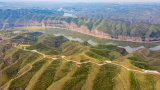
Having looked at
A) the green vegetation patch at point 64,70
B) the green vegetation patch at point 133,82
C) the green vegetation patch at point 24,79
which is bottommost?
the green vegetation patch at point 24,79

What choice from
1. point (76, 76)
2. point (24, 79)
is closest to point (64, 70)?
point (76, 76)

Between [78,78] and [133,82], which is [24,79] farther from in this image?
[133,82]

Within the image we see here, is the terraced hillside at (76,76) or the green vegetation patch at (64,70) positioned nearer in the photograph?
the terraced hillside at (76,76)

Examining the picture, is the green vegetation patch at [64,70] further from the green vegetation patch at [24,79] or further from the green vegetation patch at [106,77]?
the green vegetation patch at [106,77]

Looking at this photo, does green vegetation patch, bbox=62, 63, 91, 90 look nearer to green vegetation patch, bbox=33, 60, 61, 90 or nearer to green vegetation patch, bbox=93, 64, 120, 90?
green vegetation patch, bbox=93, 64, 120, 90

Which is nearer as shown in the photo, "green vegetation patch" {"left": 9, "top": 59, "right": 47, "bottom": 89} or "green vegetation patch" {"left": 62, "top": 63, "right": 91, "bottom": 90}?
"green vegetation patch" {"left": 62, "top": 63, "right": 91, "bottom": 90}

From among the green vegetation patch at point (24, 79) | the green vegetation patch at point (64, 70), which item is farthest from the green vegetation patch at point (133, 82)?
the green vegetation patch at point (24, 79)

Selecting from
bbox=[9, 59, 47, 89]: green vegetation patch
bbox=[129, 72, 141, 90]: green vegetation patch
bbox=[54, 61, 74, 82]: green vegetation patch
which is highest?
bbox=[129, 72, 141, 90]: green vegetation patch

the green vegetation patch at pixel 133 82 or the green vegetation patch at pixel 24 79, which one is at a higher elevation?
the green vegetation patch at pixel 133 82

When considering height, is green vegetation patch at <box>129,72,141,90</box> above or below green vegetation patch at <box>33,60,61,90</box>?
above

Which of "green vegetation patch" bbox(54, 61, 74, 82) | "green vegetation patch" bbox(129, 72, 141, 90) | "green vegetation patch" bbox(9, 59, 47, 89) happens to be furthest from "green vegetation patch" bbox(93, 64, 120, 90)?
"green vegetation patch" bbox(9, 59, 47, 89)

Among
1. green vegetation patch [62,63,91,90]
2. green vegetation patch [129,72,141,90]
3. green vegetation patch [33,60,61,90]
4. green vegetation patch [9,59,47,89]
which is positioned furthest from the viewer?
green vegetation patch [9,59,47,89]
